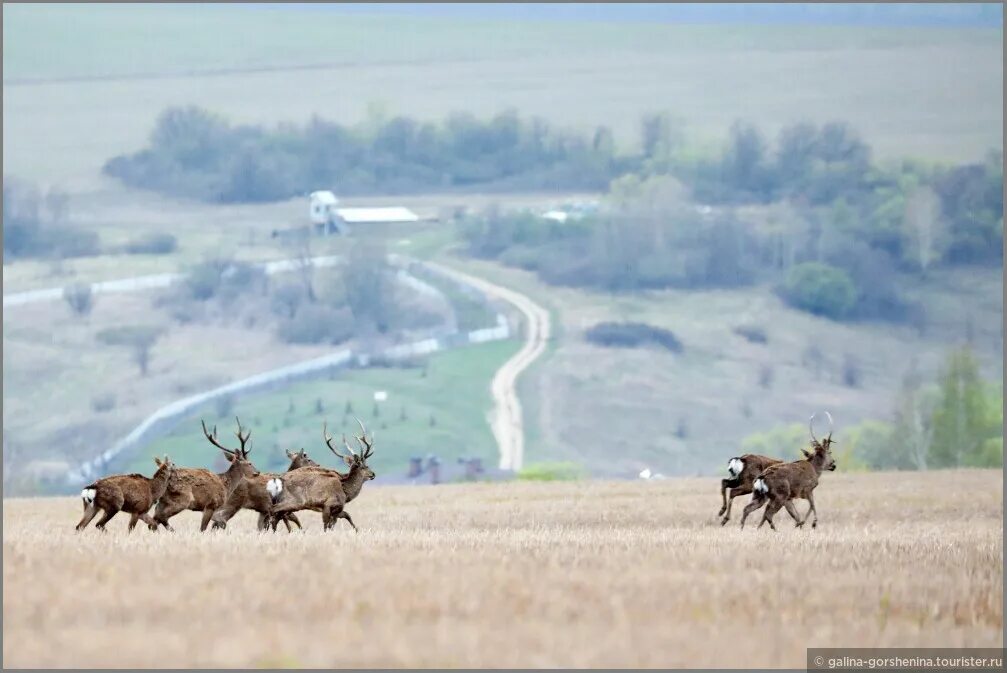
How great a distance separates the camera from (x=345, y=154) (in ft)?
564

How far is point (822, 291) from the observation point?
140000 mm

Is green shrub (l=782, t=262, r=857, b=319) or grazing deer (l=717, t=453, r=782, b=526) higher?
grazing deer (l=717, t=453, r=782, b=526)

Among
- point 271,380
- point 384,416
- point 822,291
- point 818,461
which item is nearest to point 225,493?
point 818,461

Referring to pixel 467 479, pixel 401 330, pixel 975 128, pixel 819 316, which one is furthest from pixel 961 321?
pixel 467 479

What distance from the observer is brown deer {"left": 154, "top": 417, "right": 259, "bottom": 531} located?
22.2 metres

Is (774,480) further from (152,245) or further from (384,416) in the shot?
(152,245)

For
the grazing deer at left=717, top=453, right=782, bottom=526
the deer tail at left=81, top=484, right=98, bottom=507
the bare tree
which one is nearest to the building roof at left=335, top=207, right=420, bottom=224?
the bare tree

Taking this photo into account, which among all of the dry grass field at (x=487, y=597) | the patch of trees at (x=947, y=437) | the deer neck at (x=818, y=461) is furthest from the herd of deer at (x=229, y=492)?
the patch of trees at (x=947, y=437)

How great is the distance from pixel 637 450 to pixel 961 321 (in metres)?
34.5

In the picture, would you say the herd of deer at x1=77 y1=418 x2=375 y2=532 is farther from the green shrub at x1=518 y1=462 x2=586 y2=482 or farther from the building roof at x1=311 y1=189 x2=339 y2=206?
the building roof at x1=311 y1=189 x2=339 y2=206

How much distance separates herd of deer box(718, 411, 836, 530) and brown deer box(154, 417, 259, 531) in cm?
615

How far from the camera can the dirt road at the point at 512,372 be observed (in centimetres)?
10975

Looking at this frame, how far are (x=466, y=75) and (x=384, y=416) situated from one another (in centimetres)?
7707

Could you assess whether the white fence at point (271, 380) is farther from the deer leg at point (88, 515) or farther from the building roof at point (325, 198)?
the deer leg at point (88, 515)
